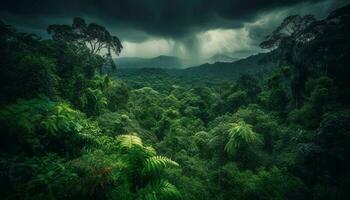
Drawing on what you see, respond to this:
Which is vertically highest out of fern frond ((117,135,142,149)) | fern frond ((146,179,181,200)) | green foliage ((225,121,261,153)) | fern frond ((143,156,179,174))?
fern frond ((117,135,142,149))

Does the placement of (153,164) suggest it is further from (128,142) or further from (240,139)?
(240,139)

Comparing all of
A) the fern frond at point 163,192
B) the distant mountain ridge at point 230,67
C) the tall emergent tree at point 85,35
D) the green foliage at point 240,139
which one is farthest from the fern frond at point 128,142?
the distant mountain ridge at point 230,67

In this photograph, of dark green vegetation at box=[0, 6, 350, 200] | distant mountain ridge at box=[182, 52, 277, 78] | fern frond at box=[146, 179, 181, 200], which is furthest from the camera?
distant mountain ridge at box=[182, 52, 277, 78]

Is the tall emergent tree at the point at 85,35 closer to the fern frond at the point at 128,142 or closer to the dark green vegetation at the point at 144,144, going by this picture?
the dark green vegetation at the point at 144,144

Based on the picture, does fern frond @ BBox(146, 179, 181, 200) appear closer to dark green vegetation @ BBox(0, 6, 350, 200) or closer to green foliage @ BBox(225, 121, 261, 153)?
dark green vegetation @ BBox(0, 6, 350, 200)

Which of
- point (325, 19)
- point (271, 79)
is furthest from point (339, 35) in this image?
point (271, 79)

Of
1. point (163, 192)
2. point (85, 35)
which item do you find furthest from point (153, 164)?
point (85, 35)

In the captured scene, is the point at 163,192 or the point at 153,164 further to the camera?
the point at 153,164

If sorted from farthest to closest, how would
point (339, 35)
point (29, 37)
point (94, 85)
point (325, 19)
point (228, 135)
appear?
point (325, 19)
point (339, 35)
point (94, 85)
point (29, 37)
point (228, 135)

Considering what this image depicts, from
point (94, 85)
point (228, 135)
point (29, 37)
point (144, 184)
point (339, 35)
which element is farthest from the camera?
point (339, 35)

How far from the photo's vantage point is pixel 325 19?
945 inches

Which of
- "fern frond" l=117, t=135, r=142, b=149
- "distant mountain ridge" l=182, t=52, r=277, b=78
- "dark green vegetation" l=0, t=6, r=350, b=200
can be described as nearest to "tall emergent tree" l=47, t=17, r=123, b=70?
"dark green vegetation" l=0, t=6, r=350, b=200

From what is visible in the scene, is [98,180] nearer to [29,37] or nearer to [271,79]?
[29,37]

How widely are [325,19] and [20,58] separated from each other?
26922 millimetres
